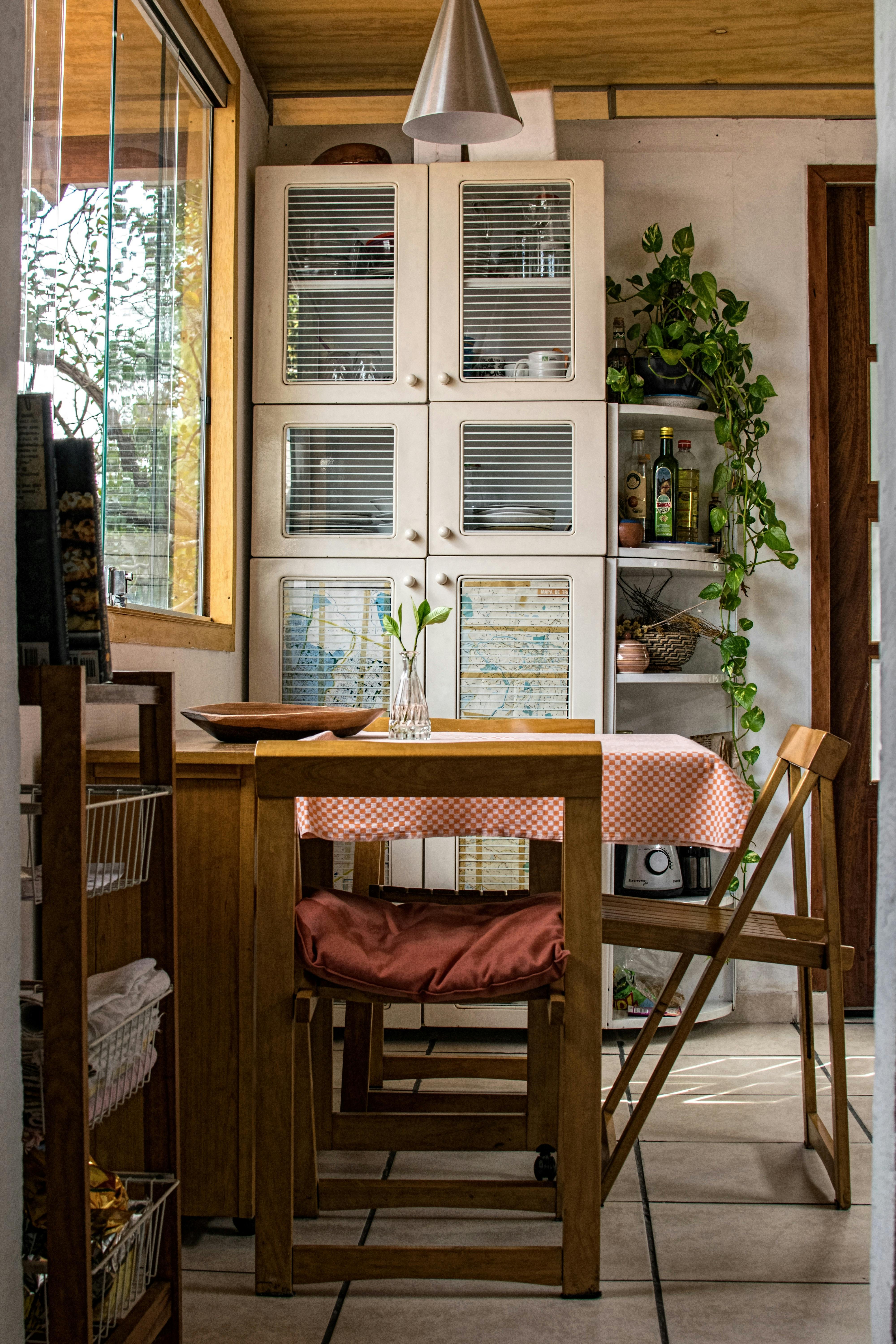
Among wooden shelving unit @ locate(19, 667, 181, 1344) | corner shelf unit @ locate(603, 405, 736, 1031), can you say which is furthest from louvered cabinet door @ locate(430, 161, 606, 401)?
wooden shelving unit @ locate(19, 667, 181, 1344)

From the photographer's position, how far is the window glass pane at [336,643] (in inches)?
131

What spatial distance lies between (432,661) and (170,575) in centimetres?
79

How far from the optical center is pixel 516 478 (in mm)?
3305

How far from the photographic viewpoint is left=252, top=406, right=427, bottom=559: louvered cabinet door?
330 cm

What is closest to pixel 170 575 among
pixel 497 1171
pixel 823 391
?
pixel 497 1171

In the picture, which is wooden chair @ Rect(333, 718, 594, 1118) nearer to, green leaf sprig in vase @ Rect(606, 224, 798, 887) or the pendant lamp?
green leaf sprig in vase @ Rect(606, 224, 798, 887)

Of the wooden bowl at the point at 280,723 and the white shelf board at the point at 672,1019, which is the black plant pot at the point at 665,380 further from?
the white shelf board at the point at 672,1019

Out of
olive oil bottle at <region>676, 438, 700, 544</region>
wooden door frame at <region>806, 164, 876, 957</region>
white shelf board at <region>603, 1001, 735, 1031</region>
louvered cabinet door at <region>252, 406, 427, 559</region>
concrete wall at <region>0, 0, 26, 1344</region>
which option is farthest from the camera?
wooden door frame at <region>806, 164, 876, 957</region>

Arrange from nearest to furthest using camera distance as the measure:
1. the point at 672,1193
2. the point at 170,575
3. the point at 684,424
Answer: the point at 672,1193, the point at 170,575, the point at 684,424

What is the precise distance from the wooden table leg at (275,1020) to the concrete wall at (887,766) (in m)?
0.93

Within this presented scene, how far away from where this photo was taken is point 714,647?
12.0 ft

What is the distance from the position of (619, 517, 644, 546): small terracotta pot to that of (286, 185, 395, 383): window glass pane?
80 cm

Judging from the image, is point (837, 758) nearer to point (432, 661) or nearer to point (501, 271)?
point (432, 661)

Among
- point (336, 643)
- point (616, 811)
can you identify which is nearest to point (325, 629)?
point (336, 643)
